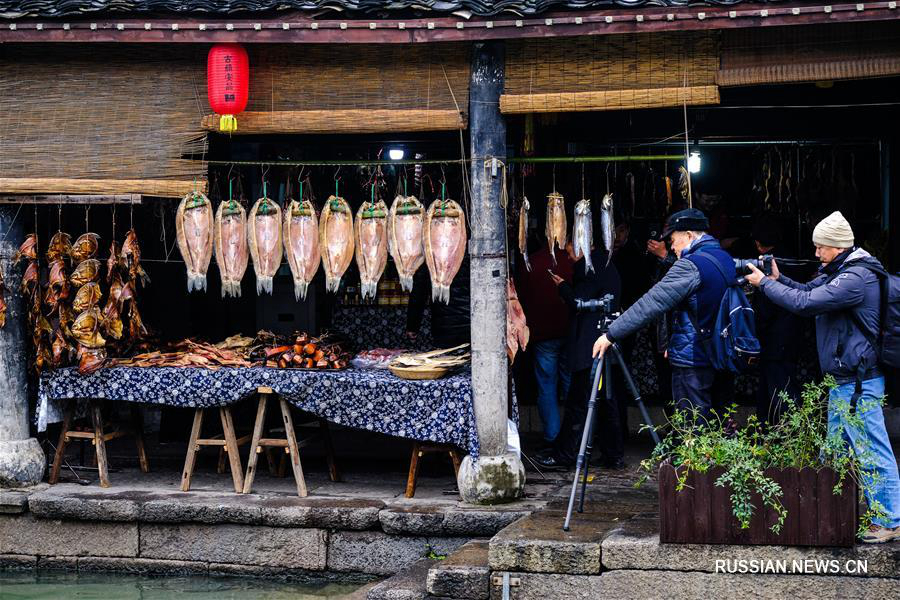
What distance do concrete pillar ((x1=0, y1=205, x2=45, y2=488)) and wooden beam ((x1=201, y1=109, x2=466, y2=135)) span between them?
84.5 inches

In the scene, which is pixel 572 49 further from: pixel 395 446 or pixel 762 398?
pixel 395 446

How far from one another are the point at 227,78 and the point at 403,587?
14.3 feet

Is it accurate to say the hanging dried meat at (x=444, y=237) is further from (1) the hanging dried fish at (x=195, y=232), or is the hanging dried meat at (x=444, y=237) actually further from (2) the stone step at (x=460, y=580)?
(2) the stone step at (x=460, y=580)

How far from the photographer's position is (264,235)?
9.41 metres

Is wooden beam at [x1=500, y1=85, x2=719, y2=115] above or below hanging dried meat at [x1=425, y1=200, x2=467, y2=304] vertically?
above

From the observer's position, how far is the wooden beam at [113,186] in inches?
370

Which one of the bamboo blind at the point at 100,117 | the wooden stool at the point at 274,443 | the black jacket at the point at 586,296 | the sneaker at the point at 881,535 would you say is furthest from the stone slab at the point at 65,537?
the sneaker at the point at 881,535

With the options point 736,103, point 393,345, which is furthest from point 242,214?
point 736,103

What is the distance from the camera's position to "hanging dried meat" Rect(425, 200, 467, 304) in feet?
30.2

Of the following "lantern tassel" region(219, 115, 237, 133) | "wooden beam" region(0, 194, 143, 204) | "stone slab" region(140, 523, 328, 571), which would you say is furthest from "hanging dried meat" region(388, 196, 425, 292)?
"stone slab" region(140, 523, 328, 571)

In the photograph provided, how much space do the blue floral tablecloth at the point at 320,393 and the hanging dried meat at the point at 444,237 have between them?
0.98m

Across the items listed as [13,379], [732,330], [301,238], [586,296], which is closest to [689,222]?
[732,330]

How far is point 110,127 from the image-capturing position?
9531 millimetres

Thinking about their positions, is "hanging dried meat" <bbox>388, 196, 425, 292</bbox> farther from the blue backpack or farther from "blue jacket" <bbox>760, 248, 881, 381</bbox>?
"blue jacket" <bbox>760, 248, 881, 381</bbox>
